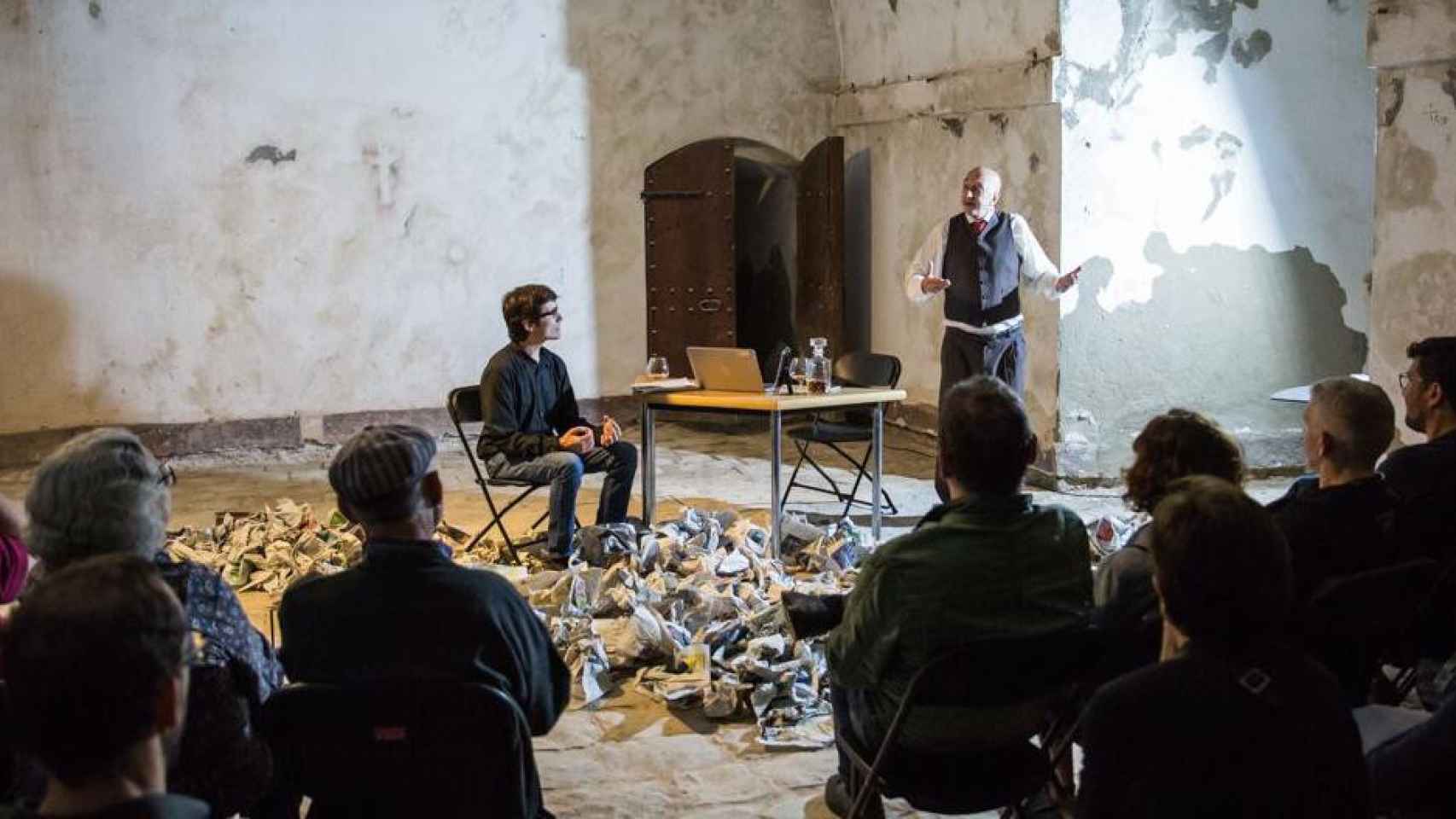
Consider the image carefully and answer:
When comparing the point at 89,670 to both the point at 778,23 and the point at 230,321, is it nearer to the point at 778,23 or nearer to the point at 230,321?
the point at 230,321

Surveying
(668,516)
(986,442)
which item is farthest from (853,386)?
(986,442)

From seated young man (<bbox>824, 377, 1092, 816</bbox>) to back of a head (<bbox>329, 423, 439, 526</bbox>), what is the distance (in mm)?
877

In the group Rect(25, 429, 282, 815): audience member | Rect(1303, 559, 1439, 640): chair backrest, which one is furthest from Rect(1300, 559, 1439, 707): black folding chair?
Rect(25, 429, 282, 815): audience member

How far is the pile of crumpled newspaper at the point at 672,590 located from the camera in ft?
15.8

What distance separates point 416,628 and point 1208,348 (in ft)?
22.0

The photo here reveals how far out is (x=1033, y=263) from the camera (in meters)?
7.43

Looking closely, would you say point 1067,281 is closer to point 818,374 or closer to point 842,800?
point 818,374

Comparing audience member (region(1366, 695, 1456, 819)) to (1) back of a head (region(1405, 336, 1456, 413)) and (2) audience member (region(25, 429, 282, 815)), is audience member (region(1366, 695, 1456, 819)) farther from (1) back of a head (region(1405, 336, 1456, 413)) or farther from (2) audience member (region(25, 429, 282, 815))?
(2) audience member (region(25, 429, 282, 815))

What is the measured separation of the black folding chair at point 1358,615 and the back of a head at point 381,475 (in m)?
1.80

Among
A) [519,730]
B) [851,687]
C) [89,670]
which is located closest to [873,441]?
[851,687]

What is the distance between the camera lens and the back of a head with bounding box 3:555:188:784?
171 centimetres

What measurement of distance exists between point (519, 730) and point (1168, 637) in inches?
43.0

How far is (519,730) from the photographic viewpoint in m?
2.69

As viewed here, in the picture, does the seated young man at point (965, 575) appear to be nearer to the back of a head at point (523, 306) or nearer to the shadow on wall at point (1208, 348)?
the back of a head at point (523, 306)
